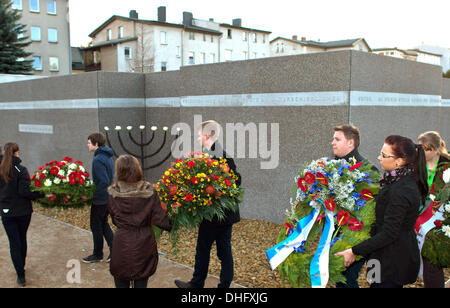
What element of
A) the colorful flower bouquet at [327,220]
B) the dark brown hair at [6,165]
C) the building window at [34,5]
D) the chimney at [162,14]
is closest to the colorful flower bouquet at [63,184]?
the dark brown hair at [6,165]

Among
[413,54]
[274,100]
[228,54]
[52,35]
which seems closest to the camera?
[274,100]

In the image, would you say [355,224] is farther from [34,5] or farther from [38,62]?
[34,5]

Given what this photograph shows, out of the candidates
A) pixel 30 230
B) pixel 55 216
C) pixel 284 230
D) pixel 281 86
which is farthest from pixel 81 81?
pixel 284 230

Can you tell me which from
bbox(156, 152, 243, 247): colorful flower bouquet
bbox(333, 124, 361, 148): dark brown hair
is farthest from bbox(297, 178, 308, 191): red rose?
bbox(333, 124, 361, 148): dark brown hair

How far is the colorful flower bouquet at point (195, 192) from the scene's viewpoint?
12.1 ft

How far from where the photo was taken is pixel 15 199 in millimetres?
4500

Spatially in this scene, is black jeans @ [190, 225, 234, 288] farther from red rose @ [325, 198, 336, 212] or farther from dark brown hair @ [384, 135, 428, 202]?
dark brown hair @ [384, 135, 428, 202]

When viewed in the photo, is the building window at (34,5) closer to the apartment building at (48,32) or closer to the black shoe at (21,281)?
the apartment building at (48,32)

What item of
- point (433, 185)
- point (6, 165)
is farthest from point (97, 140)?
point (433, 185)

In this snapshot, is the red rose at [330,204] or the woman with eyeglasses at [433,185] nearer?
the red rose at [330,204]

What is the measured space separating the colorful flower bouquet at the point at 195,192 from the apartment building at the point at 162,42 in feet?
110

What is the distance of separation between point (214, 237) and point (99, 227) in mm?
2073

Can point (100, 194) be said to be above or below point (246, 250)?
Answer: above

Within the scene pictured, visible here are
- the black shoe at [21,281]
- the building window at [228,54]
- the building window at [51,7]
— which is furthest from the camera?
the building window at [228,54]
